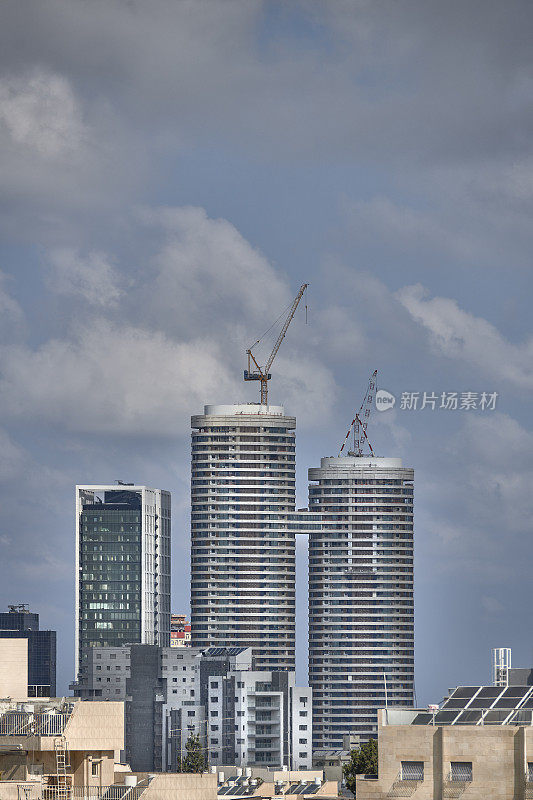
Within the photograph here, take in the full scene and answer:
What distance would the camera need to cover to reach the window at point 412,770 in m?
107

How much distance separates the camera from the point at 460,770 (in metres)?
106

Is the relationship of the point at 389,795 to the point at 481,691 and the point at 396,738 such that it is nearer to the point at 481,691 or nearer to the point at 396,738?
the point at 396,738

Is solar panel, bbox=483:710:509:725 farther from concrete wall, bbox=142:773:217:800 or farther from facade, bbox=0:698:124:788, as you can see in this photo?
facade, bbox=0:698:124:788

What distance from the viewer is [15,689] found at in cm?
15138

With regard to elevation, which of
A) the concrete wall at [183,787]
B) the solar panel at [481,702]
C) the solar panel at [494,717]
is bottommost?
the concrete wall at [183,787]

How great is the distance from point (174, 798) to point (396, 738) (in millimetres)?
16364

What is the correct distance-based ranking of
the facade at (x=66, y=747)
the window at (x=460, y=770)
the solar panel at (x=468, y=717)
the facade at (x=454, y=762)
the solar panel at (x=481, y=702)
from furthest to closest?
the facade at (x=66, y=747) → the solar panel at (x=481, y=702) → the solar panel at (x=468, y=717) → the window at (x=460, y=770) → the facade at (x=454, y=762)

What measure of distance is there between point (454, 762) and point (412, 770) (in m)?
2.98

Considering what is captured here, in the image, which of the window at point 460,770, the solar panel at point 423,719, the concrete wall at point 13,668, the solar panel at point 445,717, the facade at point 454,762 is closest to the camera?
the facade at point 454,762

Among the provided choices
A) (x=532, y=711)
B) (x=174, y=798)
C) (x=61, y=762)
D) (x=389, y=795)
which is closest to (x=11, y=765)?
(x=61, y=762)

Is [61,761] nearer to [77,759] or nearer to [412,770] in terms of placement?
[77,759]

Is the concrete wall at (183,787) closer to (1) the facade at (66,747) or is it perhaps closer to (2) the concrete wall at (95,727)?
(1) the facade at (66,747)

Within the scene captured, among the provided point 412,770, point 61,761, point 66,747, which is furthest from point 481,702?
point 61,761

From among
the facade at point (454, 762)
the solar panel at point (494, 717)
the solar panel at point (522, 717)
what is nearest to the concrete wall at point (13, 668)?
the facade at point (454, 762)
